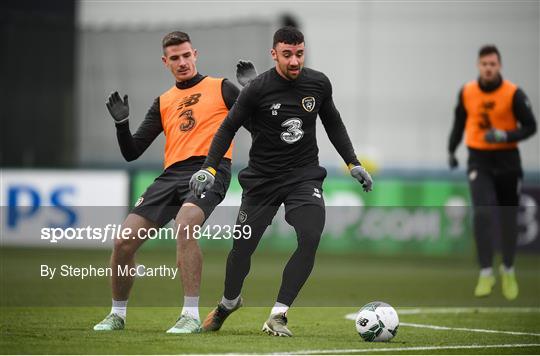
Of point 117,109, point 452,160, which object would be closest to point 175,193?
point 117,109

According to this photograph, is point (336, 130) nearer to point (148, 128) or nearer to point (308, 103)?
point (308, 103)

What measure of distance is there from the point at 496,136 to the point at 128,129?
4.49m

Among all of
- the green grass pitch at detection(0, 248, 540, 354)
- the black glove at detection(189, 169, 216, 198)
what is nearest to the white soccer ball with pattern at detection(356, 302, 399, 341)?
the green grass pitch at detection(0, 248, 540, 354)

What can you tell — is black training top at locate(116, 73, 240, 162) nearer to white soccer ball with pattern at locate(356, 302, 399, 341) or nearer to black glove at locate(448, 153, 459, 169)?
white soccer ball with pattern at locate(356, 302, 399, 341)

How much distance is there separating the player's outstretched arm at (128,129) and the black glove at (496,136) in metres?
4.04

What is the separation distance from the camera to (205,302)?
11.0 metres

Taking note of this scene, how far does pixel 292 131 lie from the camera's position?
8.41 m

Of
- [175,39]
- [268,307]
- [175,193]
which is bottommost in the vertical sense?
[268,307]

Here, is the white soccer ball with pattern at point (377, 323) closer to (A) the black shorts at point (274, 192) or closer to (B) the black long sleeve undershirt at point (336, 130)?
(A) the black shorts at point (274, 192)

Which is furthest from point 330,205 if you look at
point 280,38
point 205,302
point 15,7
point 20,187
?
point 280,38

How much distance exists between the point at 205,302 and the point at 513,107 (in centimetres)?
386

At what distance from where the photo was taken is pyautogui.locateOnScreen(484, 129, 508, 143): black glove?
11633mm

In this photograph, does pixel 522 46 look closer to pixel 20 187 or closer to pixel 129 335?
pixel 20 187

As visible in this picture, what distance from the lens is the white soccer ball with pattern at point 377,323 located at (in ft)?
26.7
